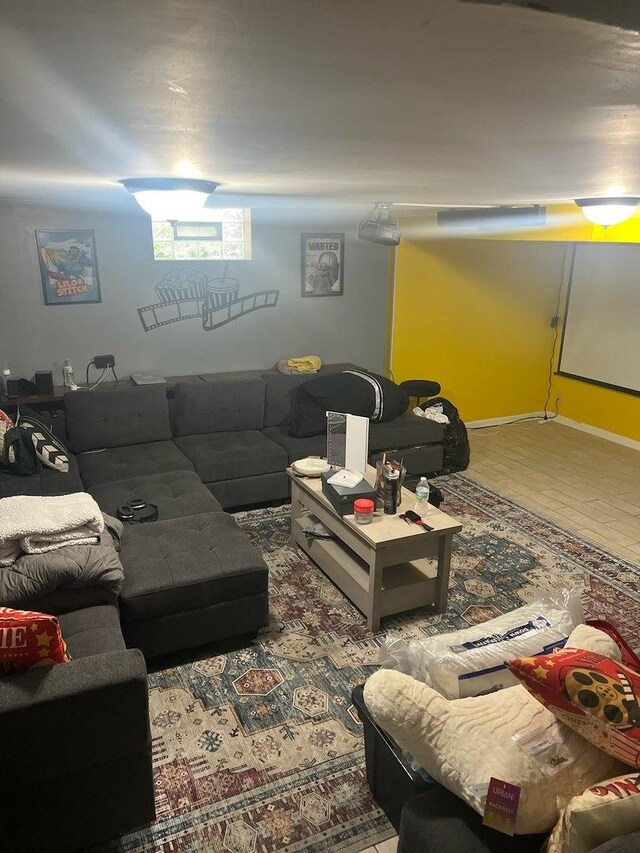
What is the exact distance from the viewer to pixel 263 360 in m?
5.07

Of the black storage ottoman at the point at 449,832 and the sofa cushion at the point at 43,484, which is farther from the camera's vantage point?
the sofa cushion at the point at 43,484

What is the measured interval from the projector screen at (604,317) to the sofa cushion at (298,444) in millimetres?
3211

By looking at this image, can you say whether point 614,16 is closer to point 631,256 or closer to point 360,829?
point 360,829

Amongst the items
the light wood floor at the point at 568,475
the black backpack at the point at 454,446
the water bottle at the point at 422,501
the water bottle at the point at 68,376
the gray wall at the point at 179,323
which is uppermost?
the gray wall at the point at 179,323

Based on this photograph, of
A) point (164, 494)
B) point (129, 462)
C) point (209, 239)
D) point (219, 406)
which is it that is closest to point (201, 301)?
point (209, 239)

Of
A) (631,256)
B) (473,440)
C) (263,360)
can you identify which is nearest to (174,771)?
(263,360)

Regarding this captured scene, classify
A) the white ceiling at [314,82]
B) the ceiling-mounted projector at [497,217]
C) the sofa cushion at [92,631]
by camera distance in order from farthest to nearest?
the ceiling-mounted projector at [497,217] → the sofa cushion at [92,631] → the white ceiling at [314,82]

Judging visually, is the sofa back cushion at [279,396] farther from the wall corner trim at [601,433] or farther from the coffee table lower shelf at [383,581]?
the wall corner trim at [601,433]

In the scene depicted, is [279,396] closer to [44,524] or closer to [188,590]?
[188,590]

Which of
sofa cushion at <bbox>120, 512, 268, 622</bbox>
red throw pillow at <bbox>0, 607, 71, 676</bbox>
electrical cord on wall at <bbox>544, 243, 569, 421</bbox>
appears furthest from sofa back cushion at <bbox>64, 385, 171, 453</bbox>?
electrical cord on wall at <bbox>544, 243, 569, 421</bbox>

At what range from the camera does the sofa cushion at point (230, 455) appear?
4016 mm

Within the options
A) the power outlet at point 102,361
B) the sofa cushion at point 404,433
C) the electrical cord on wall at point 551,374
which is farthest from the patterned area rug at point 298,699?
the electrical cord on wall at point 551,374

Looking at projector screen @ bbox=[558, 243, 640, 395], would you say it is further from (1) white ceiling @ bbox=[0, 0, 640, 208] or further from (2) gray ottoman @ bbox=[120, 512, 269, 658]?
(1) white ceiling @ bbox=[0, 0, 640, 208]

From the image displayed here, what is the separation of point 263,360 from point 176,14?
4731 millimetres
